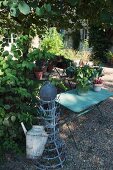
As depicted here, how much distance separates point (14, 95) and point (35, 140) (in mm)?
700

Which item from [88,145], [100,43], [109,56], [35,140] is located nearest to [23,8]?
[35,140]

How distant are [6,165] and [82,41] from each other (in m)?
14.2

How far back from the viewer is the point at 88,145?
5.39 meters

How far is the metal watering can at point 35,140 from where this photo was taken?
4219 mm

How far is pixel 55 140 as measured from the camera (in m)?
4.64

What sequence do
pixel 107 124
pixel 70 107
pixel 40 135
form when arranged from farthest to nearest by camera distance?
pixel 107 124, pixel 70 107, pixel 40 135

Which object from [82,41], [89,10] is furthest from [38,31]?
[82,41]

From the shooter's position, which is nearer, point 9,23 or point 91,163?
point 91,163

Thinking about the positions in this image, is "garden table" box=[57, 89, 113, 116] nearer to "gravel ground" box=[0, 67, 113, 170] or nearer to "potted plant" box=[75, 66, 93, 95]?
"potted plant" box=[75, 66, 93, 95]

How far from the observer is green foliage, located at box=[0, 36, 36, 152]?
412cm

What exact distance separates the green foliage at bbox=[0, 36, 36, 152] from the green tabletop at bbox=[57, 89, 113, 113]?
1.14 metres

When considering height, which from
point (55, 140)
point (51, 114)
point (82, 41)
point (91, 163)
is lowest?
point (91, 163)

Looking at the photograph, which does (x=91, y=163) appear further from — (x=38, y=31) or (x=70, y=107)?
(x=38, y=31)

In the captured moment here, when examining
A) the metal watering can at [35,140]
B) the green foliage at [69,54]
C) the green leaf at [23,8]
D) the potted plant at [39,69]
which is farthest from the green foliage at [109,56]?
the green leaf at [23,8]
